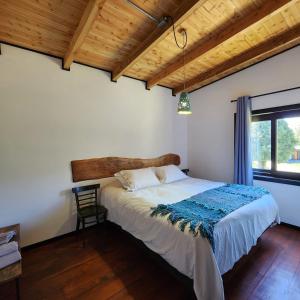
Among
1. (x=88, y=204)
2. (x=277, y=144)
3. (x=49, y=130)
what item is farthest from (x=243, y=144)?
(x=49, y=130)

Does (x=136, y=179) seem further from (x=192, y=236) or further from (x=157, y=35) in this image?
(x=157, y=35)

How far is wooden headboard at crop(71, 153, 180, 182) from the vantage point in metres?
2.84

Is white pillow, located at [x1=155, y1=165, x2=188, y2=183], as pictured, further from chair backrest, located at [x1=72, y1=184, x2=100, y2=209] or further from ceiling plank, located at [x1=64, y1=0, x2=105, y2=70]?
ceiling plank, located at [x1=64, y1=0, x2=105, y2=70]

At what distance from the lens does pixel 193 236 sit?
148 cm

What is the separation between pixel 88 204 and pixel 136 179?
35.2 inches

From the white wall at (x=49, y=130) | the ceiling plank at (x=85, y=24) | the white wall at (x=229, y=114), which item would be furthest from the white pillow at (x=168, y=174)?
the ceiling plank at (x=85, y=24)

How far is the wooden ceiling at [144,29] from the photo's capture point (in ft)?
6.27

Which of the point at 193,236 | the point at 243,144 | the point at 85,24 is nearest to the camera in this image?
the point at 193,236

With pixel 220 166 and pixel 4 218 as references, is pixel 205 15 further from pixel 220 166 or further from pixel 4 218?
pixel 4 218

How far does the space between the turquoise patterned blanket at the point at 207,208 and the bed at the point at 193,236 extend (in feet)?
0.17

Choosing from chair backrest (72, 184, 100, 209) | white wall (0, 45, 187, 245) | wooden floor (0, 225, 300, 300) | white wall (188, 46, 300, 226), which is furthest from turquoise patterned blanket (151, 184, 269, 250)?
white wall (0, 45, 187, 245)

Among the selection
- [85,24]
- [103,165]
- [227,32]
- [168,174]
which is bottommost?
[168,174]

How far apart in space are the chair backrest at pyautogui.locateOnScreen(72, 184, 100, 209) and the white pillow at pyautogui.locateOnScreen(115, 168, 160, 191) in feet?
1.40

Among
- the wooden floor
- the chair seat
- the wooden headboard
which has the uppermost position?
the wooden headboard
